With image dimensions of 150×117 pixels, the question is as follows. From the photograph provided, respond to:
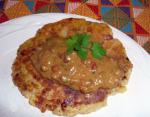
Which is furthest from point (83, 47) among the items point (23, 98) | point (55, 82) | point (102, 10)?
point (102, 10)

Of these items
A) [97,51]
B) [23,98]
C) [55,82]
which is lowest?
[23,98]

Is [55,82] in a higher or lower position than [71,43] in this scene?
lower

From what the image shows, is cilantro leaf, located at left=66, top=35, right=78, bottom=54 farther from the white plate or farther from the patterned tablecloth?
the patterned tablecloth

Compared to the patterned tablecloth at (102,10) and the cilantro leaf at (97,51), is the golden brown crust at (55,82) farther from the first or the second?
the patterned tablecloth at (102,10)

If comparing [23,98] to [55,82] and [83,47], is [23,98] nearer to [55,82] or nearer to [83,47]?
[55,82]

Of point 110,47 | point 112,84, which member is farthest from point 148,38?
point 112,84

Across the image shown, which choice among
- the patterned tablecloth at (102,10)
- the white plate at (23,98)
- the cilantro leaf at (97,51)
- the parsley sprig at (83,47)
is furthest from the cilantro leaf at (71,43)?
the patterned tablecloth at (102,10)

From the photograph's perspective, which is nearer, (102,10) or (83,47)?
(83,47)
